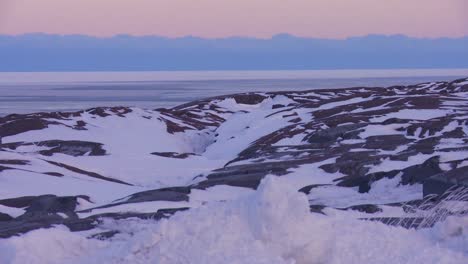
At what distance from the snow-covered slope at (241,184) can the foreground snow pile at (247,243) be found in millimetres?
18

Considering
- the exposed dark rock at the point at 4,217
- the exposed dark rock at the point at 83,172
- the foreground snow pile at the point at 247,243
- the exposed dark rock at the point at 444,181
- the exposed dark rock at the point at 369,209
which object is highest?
the foreground snow pile at the point at 247,243

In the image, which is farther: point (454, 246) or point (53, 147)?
point (53, 147)

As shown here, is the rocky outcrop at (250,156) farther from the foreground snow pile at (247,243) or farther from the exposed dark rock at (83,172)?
the foreground snow pile at (247,243)

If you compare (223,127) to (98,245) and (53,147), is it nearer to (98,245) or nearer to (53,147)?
(53,147)

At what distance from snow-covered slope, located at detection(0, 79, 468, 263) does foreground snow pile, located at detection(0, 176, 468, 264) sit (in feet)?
0.06

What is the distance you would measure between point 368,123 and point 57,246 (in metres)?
27.6

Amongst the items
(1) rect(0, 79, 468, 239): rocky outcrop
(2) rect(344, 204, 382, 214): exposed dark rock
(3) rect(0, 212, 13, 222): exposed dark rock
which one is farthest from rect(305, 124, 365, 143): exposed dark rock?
(3) rect(0, 212, 13, 222): exposed dark rock

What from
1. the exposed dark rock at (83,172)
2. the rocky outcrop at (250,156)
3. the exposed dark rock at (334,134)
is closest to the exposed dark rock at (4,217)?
the rocky outcrop at (250,156)

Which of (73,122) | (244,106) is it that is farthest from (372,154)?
(244,106)

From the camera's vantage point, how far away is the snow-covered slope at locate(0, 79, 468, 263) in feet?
Answer: 26.8

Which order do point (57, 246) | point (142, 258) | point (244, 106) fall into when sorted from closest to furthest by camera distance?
point (142, 258)
point (57, 246)
point (244, 106)

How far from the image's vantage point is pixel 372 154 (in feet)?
86.5

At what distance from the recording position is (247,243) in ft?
26.1

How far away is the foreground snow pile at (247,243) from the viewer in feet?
25.6
